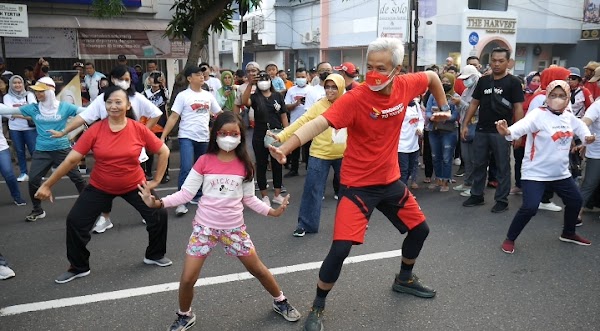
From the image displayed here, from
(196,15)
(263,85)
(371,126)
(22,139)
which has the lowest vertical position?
(22,139)

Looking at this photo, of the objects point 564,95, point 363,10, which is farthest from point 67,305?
point 363,10

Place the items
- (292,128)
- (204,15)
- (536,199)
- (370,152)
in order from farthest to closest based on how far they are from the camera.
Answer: (204,15) < (536,199) < (292,128) < (370,152)

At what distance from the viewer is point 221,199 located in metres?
3.43

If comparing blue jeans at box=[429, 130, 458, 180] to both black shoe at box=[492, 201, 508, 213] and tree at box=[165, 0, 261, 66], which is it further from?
tree at box=[165, 0, 261, 66]

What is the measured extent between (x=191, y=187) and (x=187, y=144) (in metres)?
3.24

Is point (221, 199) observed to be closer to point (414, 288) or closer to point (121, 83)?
point (414, 288)

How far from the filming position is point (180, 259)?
15.9 ft

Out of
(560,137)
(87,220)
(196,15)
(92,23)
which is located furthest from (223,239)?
(92,23)

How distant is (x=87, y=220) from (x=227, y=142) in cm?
178

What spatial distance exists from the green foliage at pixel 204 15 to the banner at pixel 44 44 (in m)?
4.28

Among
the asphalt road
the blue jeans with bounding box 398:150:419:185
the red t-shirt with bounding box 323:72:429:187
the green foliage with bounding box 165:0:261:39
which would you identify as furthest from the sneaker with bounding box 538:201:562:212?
the green foliage with bounding box 165:0:261:39

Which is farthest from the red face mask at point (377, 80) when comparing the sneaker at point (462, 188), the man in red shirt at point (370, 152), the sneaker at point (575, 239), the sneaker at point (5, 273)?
the sneaker at point (462, 188)

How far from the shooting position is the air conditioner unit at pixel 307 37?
1411 inches

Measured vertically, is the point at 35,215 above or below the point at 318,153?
below
